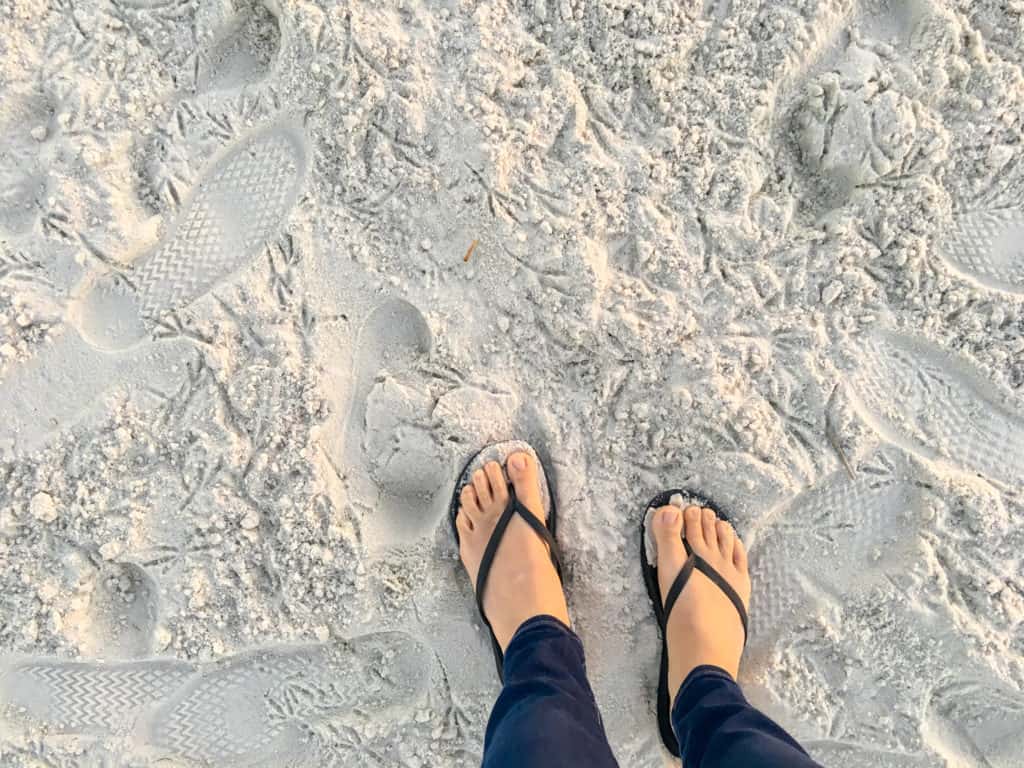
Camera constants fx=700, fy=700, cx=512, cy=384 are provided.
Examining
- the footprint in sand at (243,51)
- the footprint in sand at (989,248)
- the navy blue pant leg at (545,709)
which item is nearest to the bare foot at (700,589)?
the navy blue pant leg at (545,709)

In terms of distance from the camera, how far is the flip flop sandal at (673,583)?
1.54 meters

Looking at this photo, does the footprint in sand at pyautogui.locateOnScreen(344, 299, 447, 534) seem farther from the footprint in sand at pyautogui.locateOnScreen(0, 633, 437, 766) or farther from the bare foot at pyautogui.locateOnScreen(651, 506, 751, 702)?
the bare foot at pyautogui.locateOnScreen(651, 506, 751, 702)

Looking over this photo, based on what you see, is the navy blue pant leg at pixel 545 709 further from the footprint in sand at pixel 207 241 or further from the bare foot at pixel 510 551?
the footprint in sand at pixel 207 241

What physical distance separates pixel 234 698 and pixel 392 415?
29.1 inches

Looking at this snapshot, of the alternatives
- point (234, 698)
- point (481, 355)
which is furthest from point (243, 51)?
point (234, 698)

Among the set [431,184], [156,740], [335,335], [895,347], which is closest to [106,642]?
[156,740]

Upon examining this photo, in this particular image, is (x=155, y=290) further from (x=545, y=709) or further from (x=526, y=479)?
(x=545, y=709)

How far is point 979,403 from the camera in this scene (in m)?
1.57

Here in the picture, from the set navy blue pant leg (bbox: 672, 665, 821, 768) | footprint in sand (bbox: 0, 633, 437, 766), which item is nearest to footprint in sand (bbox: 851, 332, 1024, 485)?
navy blue pant leg (bbox: 672, 665, 821, 768)

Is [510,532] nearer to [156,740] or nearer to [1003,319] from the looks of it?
[156,740]

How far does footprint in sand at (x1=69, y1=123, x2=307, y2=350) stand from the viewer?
1576 millimetres

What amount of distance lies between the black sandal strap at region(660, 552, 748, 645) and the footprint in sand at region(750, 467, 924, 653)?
0.10 meters

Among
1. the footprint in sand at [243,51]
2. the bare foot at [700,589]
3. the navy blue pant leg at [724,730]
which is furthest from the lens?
the footprint in sand at [243,51]

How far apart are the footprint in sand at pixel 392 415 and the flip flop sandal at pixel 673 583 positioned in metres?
0.50
